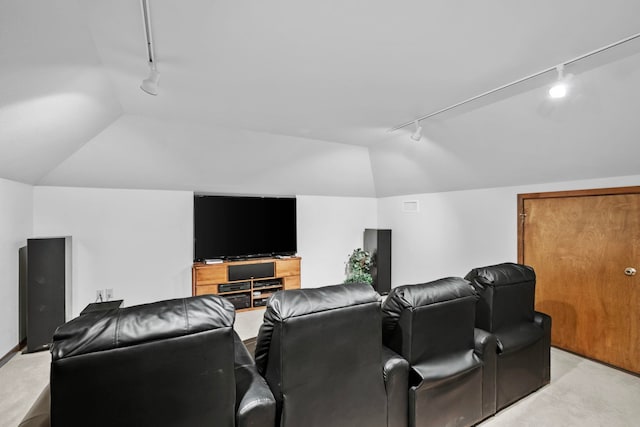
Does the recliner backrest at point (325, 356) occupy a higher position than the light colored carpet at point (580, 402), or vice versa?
the recliner backrest at point (325, 356)

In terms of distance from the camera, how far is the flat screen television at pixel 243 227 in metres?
4.47

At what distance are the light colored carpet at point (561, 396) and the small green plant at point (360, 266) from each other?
2.87m

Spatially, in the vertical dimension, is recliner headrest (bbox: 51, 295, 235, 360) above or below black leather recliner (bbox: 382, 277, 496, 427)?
above

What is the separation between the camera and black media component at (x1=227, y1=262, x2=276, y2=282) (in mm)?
4477

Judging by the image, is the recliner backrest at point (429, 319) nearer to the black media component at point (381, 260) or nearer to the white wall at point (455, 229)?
the white wall at point (455, 229)

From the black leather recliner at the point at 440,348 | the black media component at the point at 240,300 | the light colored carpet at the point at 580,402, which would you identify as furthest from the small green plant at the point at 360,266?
the black leather recliner at the point at 440,348

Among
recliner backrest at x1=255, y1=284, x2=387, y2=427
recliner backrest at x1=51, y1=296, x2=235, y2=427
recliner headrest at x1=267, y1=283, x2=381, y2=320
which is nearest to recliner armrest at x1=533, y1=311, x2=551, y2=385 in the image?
recliner backrest at x1=255, y1=284, x2=387, y2=427

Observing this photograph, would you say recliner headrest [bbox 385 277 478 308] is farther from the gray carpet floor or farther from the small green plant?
the small green plant

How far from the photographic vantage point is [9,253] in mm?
3002

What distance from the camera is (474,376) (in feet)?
6.08

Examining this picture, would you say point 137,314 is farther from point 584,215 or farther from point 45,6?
point 584,215

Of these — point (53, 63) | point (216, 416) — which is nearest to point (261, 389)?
point (216, 416)

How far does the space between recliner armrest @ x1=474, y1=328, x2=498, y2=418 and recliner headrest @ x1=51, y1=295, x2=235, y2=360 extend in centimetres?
165

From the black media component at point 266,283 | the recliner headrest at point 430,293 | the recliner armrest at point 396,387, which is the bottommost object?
the black media component at point 266,283
